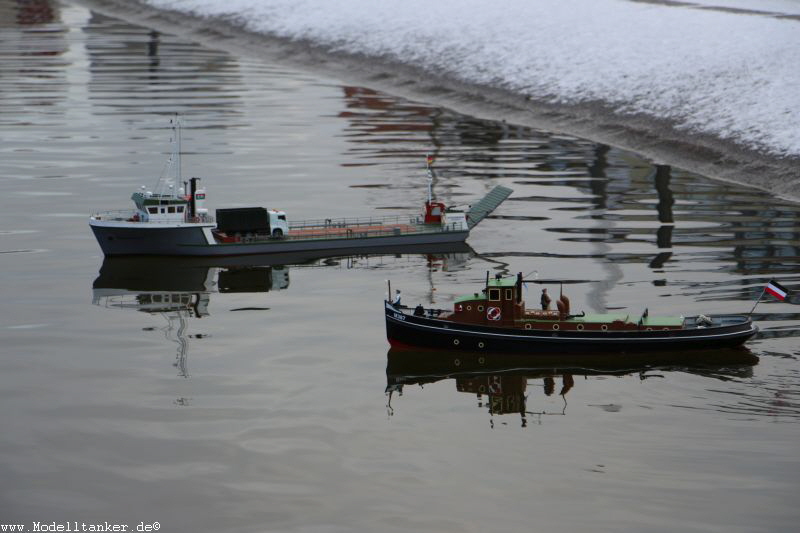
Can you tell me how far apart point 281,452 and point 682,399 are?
12.0 metres

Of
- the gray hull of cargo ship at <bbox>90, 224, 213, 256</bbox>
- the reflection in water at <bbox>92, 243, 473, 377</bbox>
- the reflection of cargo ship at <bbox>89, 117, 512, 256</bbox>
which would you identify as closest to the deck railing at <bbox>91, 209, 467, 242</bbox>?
the reflection of cargo ship at <bbox>89, 117, 512, 256</bbox>

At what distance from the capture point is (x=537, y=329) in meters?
45.3

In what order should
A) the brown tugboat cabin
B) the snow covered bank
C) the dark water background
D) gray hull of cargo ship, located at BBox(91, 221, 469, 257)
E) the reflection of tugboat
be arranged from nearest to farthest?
the dark water background < the reflection of tugboat < the brown tugboat cabin < gray hull of cargo ship, located at BBox(91, 221, 469, 257) < the snow covered bank

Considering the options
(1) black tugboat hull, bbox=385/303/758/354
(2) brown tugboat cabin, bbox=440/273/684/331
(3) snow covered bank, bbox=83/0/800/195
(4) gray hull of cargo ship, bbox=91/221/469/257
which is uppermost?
(3) snow covered bank, bbox=83/0/800/195

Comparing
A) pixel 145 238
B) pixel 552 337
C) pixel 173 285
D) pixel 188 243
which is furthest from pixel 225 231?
pixel 552 337

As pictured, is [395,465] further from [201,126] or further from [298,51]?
[298,51]

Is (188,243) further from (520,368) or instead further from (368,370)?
(520,368)

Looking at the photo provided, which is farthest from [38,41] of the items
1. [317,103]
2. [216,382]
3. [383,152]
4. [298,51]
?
[216,382]

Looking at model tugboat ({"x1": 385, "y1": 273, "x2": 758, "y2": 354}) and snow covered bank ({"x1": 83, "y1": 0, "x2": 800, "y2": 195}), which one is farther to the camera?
snow covered bank ({"x1": 83, "y1": 0, "x2": 800, "y2": 195})

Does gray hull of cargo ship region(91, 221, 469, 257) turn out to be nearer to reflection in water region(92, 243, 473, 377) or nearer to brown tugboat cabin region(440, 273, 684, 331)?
reflection in water region(92, 243, 473, 377)

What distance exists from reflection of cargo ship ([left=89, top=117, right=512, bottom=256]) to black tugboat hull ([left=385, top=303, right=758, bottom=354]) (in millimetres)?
14853

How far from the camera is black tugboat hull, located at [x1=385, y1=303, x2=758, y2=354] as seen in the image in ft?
148

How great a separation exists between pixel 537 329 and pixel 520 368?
4.93 feet

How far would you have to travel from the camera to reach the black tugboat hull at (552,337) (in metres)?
45.1
